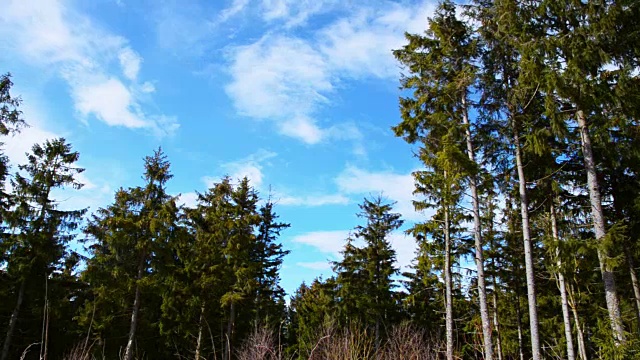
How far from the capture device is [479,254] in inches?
496

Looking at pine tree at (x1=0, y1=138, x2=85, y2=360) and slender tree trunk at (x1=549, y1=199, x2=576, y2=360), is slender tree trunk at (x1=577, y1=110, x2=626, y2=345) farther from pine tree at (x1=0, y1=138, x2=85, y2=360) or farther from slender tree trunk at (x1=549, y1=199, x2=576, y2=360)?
pine tree at (x1=0, y1=138, x2=85, y2=360)

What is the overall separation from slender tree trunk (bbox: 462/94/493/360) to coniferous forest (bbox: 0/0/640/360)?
5 centimetres

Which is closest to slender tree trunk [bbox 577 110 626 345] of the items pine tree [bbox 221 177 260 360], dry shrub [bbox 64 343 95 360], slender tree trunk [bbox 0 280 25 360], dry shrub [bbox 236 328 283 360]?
dry shrub [bbox 236 328 283 360]

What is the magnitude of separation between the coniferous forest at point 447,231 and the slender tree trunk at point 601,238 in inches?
1.9

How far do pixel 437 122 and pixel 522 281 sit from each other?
13.6 m

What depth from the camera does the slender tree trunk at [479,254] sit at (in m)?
11.6

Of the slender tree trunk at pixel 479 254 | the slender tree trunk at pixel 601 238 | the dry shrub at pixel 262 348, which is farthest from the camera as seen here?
the slender tree trunk at pixel 479 254

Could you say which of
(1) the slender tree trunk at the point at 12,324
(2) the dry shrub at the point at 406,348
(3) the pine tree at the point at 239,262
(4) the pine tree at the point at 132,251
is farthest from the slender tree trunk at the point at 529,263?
Answer: (1) the slender tree trunk at the point at 12,324

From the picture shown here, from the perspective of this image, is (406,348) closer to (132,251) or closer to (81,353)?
(81,353)

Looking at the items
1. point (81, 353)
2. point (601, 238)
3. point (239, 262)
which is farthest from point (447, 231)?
point (81, 353)

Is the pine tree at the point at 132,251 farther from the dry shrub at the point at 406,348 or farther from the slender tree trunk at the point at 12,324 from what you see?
the dry shrub at the point at 406,348

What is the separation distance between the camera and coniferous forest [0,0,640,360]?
400 inches

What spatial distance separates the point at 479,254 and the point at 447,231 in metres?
3.40

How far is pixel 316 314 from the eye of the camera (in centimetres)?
2677
